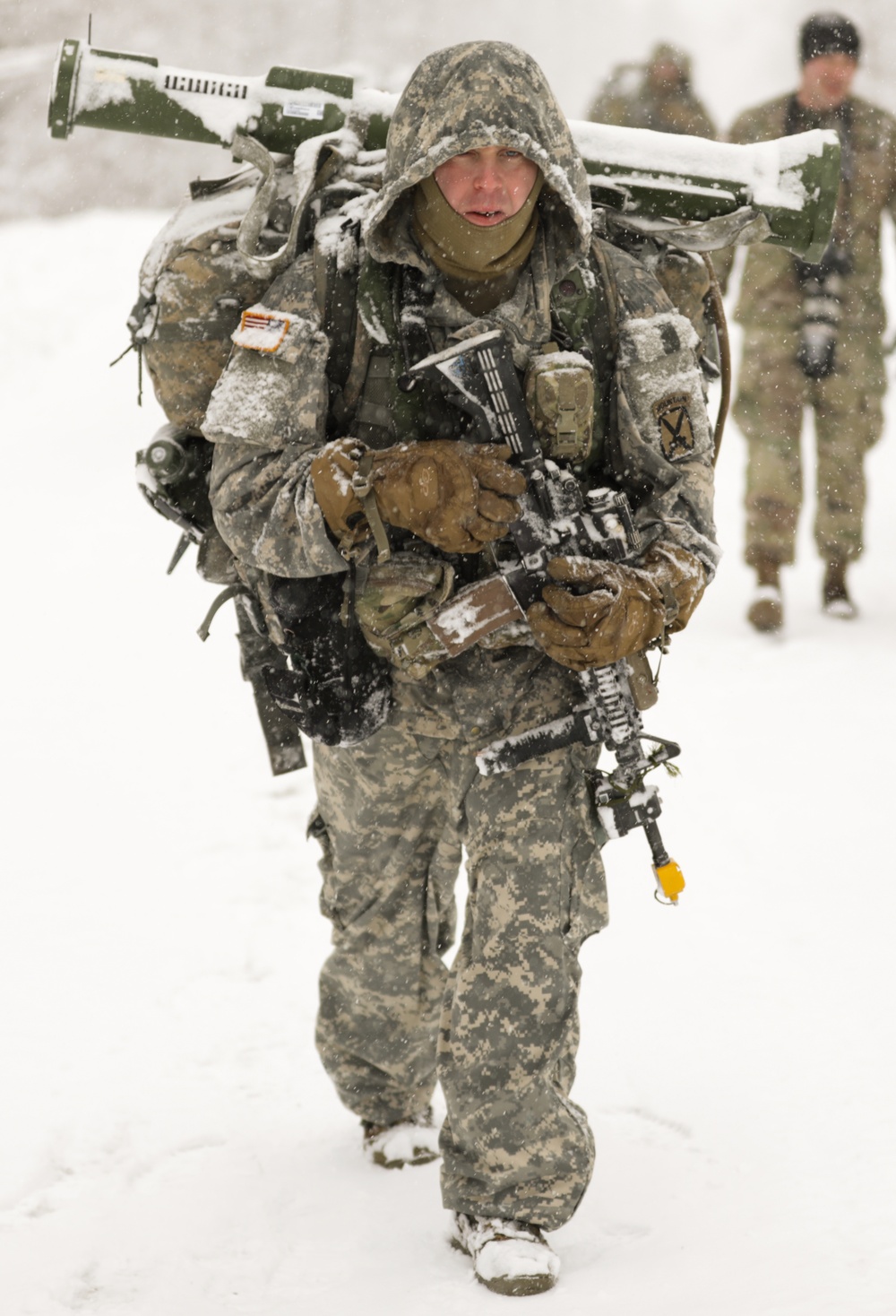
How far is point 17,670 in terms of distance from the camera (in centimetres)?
674

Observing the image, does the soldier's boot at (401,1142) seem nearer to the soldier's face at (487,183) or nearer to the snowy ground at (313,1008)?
the snowy ground at (313,1008)

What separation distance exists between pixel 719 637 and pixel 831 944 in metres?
3.03

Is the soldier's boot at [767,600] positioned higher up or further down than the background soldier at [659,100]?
further down

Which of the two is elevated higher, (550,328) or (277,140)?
(277,140)

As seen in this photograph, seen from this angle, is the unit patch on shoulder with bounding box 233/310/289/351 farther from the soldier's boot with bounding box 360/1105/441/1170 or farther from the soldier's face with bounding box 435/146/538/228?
the soldier's boot with bounding box 360/1105/441/1170

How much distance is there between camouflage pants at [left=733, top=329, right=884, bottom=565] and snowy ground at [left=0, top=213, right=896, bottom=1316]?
53 cm

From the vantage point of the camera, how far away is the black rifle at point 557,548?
261 cm

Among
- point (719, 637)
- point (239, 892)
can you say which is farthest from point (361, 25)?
point (239, 892)

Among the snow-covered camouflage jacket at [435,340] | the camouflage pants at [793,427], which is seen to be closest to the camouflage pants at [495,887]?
the snow-covered camouflage jacket at [435,340]

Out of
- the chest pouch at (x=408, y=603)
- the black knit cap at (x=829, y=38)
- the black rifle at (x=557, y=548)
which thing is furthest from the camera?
the black knit cap at (x=829, y=38)

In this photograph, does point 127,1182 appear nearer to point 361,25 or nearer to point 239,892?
point 239,892

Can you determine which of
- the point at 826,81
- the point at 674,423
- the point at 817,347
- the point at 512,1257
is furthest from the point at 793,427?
the point at 512,1257

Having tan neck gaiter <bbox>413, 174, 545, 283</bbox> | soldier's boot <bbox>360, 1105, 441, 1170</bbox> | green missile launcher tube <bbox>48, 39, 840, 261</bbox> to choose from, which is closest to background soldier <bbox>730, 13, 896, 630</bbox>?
green missile launcher tube <bbox>48, 39, 840, 261</bbox>

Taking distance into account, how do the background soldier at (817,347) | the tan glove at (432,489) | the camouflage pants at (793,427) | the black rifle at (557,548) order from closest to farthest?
the tan glove at (432,489), the black rifle at (557,548), the background soldier at (817,347), the camouflage pants at (793,427)
